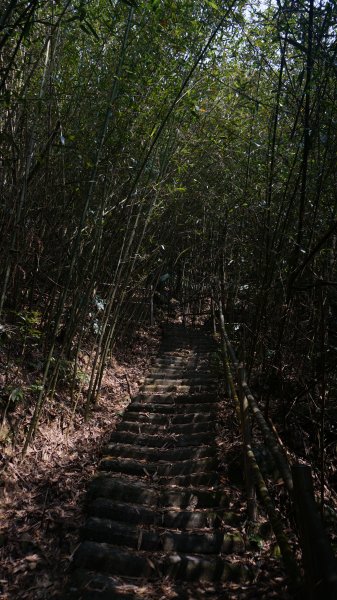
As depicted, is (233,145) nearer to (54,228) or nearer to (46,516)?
(54,228)

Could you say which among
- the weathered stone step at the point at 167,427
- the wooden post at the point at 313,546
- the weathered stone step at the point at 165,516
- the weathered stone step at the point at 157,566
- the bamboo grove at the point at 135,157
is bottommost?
the weathered stone step at the point at 157,566

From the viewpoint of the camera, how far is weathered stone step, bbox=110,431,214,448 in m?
4.09

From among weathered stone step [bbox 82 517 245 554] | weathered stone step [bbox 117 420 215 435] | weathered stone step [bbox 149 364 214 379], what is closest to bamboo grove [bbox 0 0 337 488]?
weathered stone step [bbox 117 420 215 435]

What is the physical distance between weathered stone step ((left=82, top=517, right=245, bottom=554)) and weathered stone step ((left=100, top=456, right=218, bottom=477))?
29.3 inches

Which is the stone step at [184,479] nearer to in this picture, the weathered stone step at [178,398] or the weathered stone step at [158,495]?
the weathered stone step at [158,495]

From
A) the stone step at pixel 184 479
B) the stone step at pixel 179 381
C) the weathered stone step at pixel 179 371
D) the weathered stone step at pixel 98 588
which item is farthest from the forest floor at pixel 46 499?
the weathered stone step at pixel 179 371

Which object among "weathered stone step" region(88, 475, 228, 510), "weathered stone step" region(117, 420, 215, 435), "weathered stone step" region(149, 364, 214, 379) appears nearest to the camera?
"weathered stone step" region(88, 475, 228, 510)

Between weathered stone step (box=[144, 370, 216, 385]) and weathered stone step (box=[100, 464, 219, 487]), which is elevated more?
weathered stone step (box=[144, 370, 216, 385])

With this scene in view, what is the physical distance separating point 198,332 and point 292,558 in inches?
314

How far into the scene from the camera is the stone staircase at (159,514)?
251cm

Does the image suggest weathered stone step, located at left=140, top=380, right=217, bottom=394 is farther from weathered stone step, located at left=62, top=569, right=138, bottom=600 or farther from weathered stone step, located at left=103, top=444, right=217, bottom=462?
weathered stone step, located at left=62, top=569, right=138, bottom=600

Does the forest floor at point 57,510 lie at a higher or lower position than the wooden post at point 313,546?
lower

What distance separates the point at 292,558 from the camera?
198 centimetres

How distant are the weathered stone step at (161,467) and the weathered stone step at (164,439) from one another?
1.19ft
